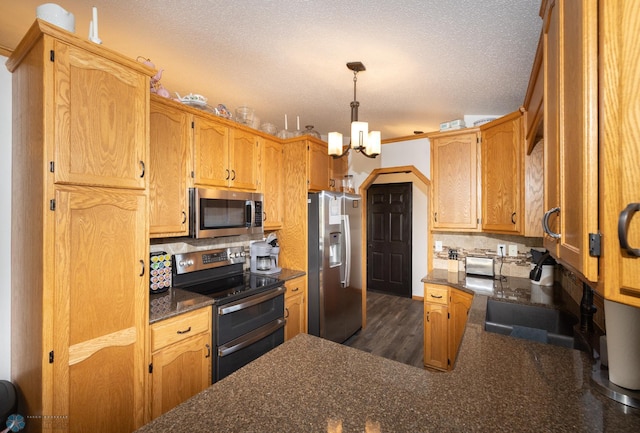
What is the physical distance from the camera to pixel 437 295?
2619 mm

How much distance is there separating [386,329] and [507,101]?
302 centimetres

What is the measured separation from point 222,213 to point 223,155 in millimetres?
521

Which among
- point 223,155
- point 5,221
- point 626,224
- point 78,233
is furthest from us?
point 223,155

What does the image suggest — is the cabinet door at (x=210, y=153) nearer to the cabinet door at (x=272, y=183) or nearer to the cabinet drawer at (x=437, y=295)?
the cabinet door at (x=272, y=183)

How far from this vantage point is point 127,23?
5.41ft

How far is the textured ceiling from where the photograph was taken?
1531 mm

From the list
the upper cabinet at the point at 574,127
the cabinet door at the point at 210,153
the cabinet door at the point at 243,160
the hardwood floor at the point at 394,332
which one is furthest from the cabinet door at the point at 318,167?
the upper cabinet at the point at 574,127

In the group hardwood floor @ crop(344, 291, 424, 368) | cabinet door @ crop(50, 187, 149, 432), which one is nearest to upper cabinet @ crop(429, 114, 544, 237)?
hardwood floor @ crop(344, 291, 424, 368)

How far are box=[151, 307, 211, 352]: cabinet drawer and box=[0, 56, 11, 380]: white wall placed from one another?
864 millimetres

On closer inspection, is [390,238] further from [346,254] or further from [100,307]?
[100,307]

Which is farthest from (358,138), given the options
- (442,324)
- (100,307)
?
(100,307)

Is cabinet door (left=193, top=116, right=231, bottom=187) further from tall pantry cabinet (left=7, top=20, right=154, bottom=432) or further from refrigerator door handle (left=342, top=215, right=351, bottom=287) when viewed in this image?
refrigerator door handle (left=342, top=215, right=351, bottom=287)

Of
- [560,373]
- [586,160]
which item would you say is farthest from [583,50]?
[560,373]

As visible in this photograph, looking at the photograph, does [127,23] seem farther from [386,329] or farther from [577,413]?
[386,329]
